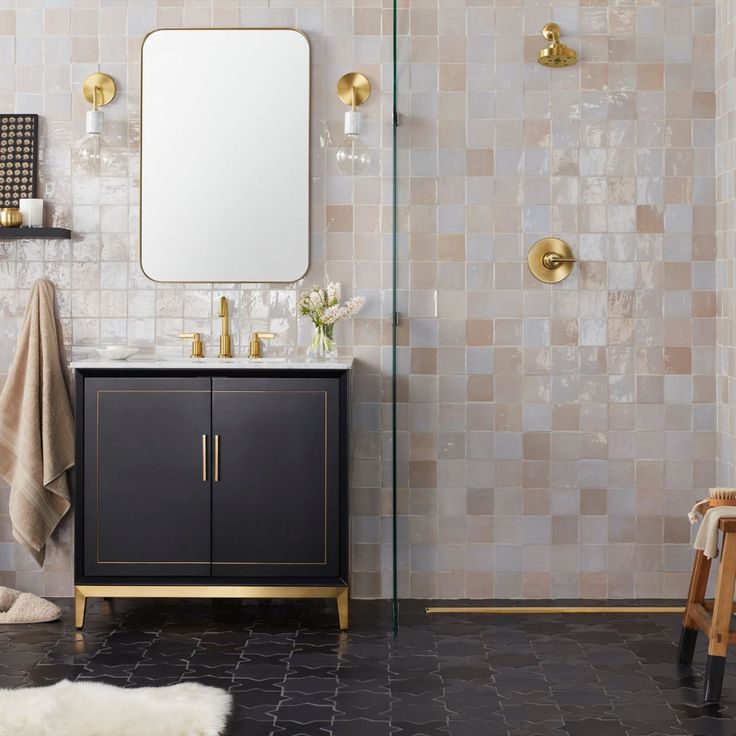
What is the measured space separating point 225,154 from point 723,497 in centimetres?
213

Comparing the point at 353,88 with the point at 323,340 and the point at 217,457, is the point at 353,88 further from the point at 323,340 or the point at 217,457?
the point at 217,457

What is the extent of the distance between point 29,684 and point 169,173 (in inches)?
73.9

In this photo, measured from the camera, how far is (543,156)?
3869mm

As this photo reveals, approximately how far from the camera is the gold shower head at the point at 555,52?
3760 mm

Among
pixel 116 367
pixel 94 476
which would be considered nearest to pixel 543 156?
pixel 116 367

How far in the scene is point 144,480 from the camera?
3.54 m

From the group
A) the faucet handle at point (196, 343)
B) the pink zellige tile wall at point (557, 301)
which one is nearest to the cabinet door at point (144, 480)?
the faucet handle at point (196, 343)

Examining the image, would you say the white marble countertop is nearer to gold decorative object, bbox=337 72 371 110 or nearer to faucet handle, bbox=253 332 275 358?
faucet handle, bbox=253 332 275 358

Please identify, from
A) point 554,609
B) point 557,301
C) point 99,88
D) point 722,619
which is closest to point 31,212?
point 99,88

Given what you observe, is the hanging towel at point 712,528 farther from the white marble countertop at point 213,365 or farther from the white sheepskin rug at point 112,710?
the white sheepskin rug at point 112,710

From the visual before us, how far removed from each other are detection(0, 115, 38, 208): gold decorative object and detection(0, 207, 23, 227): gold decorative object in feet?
0.35

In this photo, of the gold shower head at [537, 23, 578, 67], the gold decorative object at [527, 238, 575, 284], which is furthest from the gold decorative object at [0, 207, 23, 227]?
the gold shower head at [537, 23, 578, 67]

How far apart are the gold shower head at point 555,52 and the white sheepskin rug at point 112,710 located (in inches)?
96.4

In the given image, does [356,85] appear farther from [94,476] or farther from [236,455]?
[94,476]
